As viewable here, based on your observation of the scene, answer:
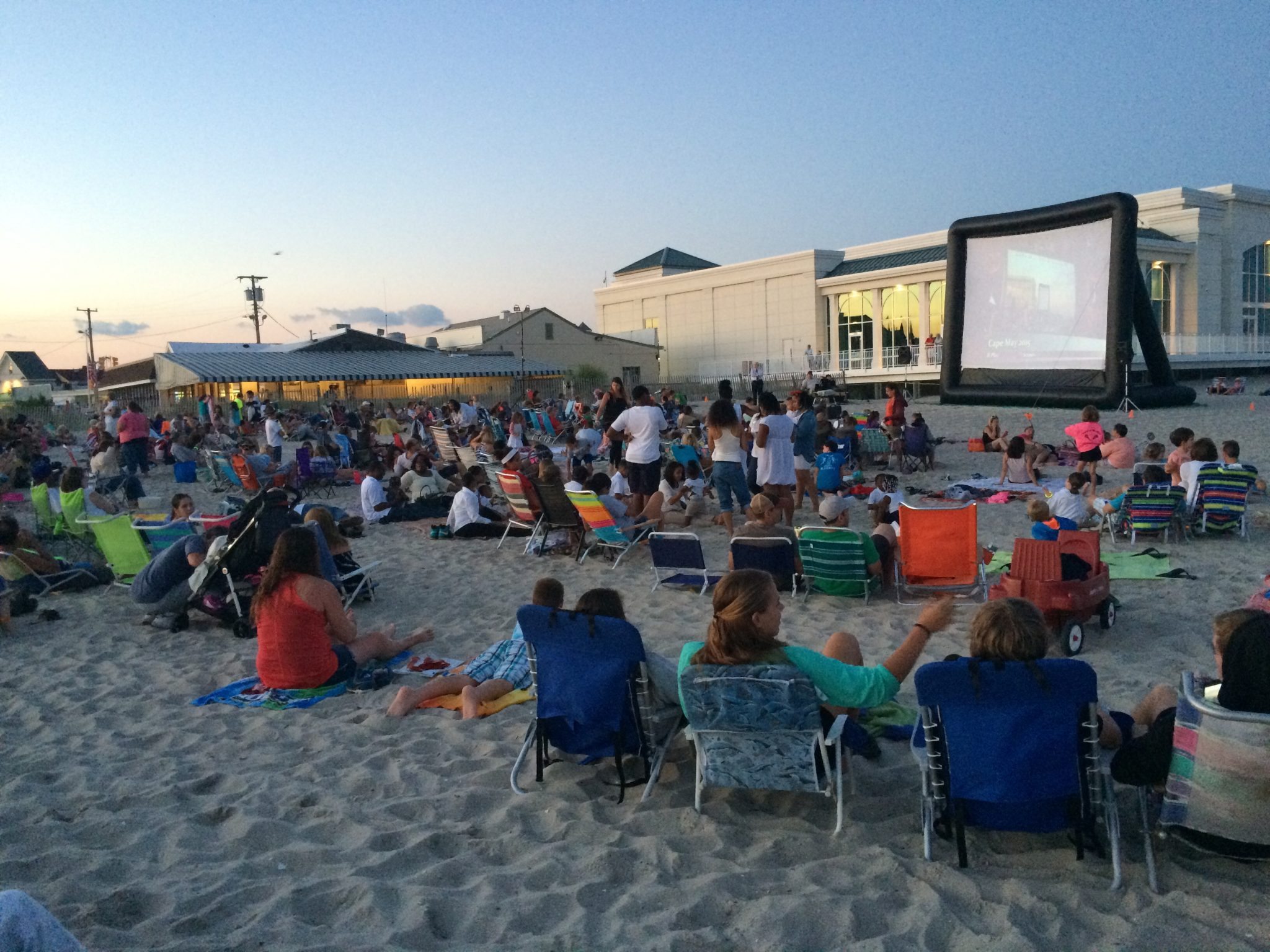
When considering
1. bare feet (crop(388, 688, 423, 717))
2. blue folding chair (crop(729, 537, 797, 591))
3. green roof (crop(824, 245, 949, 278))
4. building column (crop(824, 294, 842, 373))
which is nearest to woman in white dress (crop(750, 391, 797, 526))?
blue folding chair (crop(729, 537, 797, 591))

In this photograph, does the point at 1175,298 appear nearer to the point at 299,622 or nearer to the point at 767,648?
the point at 299,622

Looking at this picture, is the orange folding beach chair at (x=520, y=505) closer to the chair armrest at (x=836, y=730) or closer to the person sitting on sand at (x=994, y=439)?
the chair armrest at (x=836, y=730)

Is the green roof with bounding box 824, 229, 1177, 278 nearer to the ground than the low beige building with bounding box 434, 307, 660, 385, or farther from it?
farther from it

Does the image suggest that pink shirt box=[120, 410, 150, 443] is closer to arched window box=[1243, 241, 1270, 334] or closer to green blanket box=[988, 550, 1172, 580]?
green blanket box=[988, 550, 1172, 580]

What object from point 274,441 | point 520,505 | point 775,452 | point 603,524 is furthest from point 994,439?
point 274,441

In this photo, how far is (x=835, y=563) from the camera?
21.5 ft

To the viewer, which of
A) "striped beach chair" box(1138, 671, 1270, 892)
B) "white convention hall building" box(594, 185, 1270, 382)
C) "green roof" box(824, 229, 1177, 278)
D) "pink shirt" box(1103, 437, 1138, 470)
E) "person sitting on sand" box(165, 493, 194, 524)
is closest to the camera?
"striped beach chair" box(1138, 671, 1270, 892)

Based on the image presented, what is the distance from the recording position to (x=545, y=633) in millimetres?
3713

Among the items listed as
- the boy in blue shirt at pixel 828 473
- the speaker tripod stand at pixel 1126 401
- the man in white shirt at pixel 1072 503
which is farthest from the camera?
the speaker tripod stand at pixel 1126 401

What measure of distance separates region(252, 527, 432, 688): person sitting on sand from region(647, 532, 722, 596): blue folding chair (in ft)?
8.35

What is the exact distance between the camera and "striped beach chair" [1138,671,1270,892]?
2738mm

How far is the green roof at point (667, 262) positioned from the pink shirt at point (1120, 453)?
124 ft

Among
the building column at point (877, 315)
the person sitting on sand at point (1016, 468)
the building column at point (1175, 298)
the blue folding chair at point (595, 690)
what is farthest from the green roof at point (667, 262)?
the blue folding chair at point (595, 690)

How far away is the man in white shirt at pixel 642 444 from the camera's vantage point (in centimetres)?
939
